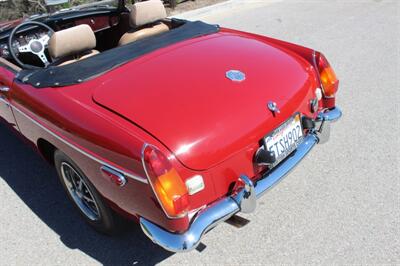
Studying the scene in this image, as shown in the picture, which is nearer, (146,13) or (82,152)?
(82,152)

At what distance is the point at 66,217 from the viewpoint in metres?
3.22

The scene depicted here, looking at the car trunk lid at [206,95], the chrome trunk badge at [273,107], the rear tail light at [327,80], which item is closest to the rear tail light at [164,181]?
the car trunk lid at [206,95]

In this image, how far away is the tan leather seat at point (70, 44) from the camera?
123 inches

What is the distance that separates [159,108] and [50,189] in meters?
1.63

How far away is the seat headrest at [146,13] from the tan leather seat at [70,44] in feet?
1.54

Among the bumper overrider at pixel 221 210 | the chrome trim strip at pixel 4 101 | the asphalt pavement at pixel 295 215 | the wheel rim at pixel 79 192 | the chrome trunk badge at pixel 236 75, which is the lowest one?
the asphalt pavement at pixel 295 215

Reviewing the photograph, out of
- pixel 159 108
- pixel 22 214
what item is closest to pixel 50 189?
pixel 22 214

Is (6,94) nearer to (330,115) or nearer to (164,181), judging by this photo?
(164,181)

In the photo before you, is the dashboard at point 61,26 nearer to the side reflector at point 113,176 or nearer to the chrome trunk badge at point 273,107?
the side reflector at point 113,176

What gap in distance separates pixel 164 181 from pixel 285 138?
3.07 feet

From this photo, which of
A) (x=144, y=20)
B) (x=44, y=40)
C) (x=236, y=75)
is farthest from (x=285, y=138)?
(x=44, y=40)

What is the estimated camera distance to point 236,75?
110 inches

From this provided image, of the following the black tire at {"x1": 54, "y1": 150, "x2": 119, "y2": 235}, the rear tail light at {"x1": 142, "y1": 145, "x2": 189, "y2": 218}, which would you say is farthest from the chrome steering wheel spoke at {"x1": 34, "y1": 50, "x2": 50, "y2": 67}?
the rear tail light at {"x1": 142, "y1": 145, "x2": 189, "y2": 218}

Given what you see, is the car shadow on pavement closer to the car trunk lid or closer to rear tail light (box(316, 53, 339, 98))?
the car trunk lid
